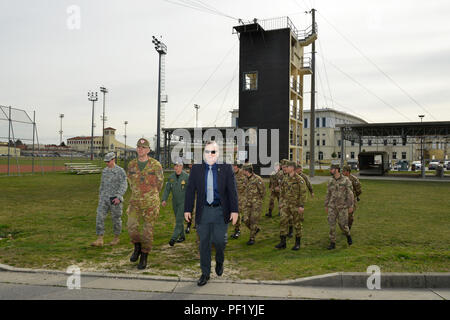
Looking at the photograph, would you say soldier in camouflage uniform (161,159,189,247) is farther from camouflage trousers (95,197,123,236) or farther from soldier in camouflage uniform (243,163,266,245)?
soldier in camouflage uniform (243,163,266,245)

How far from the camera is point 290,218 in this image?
700cm

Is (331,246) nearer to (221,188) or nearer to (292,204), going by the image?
(292,204)

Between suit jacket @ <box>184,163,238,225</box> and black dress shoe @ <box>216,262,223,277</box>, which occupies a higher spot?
suit jacket @ <box>184,163,238,225</box>

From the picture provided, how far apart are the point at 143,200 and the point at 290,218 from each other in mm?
3380

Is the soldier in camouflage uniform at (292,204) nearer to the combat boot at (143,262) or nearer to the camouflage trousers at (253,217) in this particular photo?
the camouflage trousers at (253,217)

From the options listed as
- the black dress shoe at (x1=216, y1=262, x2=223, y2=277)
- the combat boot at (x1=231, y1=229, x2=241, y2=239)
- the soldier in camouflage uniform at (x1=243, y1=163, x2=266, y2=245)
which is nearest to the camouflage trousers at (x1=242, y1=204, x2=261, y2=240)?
the soldier in camouflage uniform at (x1=243, y1=163, x2=266, y2=245)

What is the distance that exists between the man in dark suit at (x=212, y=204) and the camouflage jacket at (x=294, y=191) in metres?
2.68

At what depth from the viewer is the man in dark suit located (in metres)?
4.61

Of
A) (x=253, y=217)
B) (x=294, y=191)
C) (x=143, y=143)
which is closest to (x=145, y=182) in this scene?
(x=143, y=143)

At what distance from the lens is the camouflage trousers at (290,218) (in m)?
6.86

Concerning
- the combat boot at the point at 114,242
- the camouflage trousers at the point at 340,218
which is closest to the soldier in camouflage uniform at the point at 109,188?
the combat boot at the point at 114,242

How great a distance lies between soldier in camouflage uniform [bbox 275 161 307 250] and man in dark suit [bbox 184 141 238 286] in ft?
8.57
